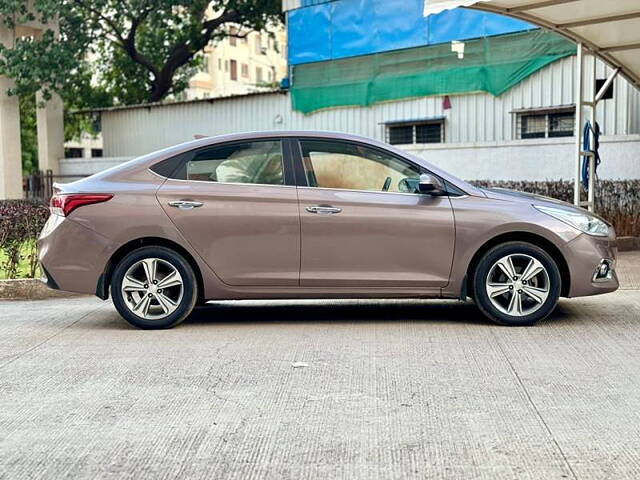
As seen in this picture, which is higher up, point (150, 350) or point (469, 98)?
point (469, 98)

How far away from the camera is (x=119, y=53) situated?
32.7m

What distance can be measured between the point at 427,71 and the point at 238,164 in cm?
1315

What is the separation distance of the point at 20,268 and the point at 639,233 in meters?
9.03

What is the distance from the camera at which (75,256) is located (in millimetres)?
7855

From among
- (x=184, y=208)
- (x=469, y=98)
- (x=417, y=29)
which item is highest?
(x=417, y=29)

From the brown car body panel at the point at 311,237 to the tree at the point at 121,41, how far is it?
18.9 m

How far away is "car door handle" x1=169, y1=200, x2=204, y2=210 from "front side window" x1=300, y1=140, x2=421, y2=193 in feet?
3.22

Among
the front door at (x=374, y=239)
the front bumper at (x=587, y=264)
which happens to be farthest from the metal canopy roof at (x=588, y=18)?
the front bumper at (x=587, y=264)

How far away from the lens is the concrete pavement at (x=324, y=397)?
4371mm

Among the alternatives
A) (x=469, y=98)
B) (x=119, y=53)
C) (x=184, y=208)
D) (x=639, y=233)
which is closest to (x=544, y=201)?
(x=184, y=208)

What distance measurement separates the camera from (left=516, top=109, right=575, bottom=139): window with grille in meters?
18.3

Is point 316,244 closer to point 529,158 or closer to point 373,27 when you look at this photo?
point 529,158

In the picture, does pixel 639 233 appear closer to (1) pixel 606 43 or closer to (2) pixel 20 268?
(1) pixel 606 43

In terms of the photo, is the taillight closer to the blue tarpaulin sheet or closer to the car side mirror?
the car side mirror
